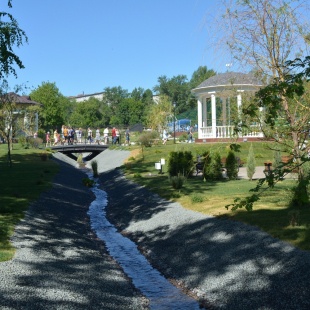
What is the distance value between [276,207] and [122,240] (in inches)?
199

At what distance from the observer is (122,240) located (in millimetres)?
16953

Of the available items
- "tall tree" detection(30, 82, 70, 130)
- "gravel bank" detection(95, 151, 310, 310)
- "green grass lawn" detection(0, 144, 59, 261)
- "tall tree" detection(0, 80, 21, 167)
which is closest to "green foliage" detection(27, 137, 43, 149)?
"green grass lawn" detection(0, 144, 59, 261)

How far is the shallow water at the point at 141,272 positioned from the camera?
10.6 meters

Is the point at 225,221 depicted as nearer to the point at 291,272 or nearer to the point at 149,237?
the point at 149,237

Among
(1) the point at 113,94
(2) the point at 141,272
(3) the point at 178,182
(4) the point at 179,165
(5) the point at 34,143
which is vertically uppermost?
(1) the point at 113,94

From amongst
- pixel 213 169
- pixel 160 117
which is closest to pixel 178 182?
pixel 213 169

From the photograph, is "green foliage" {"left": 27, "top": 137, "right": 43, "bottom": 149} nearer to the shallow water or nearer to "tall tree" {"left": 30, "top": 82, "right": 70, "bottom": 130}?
the shallow water

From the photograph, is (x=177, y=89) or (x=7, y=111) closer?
(x=7, y=111)

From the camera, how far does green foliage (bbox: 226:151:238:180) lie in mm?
24953

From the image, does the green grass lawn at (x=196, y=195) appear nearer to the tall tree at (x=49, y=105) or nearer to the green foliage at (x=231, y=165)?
the green foliage at (x=231, y=165)

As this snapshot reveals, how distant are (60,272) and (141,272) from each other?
8.30ft

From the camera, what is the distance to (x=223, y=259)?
1175cm

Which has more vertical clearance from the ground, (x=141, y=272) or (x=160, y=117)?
(x=160, y=117)

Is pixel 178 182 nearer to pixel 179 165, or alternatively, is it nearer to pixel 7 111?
pixel 179 165
